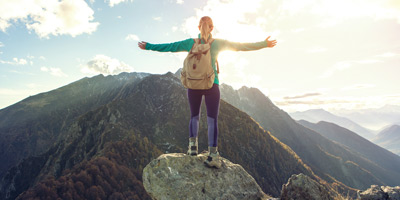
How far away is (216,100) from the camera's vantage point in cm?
631

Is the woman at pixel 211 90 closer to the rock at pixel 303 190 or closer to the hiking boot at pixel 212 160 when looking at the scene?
the hiking boot at pixel 212 160

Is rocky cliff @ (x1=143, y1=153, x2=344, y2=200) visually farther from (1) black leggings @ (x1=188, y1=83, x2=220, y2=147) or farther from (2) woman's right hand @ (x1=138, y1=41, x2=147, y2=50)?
(2) woman's right hand @ (x1=138, y1=41, x2=147, y2=50)

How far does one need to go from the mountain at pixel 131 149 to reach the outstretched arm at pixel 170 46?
98.4m

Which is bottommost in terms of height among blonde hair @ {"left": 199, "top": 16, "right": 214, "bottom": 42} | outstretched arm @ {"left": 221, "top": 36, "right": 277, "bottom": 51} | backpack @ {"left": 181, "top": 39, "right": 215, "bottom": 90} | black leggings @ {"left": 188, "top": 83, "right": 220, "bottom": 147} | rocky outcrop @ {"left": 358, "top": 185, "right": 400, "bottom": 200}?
rocky outcrop @ {"left": 358, "top": 185, "right": 400, "bottom": 200}

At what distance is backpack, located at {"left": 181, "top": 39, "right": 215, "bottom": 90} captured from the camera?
5.66 meters

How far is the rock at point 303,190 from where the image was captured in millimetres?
5110

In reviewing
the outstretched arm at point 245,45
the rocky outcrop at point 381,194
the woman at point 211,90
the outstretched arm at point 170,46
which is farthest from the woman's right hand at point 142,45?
the rocky outcrop at point 381,194

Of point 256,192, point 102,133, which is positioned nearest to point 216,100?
point 256,192

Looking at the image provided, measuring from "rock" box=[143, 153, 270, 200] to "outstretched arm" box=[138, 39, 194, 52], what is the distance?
3.69 m

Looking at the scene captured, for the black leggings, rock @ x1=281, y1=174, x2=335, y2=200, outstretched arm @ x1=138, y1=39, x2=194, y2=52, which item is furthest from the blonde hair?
rock @ x1=281, y1=174, x2=335, y2=200

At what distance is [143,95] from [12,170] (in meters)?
127

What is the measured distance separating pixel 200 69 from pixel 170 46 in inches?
68.0

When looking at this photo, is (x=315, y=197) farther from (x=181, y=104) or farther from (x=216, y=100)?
(x=181, y=104)

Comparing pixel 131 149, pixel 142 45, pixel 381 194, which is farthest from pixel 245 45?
pixel 131 149
